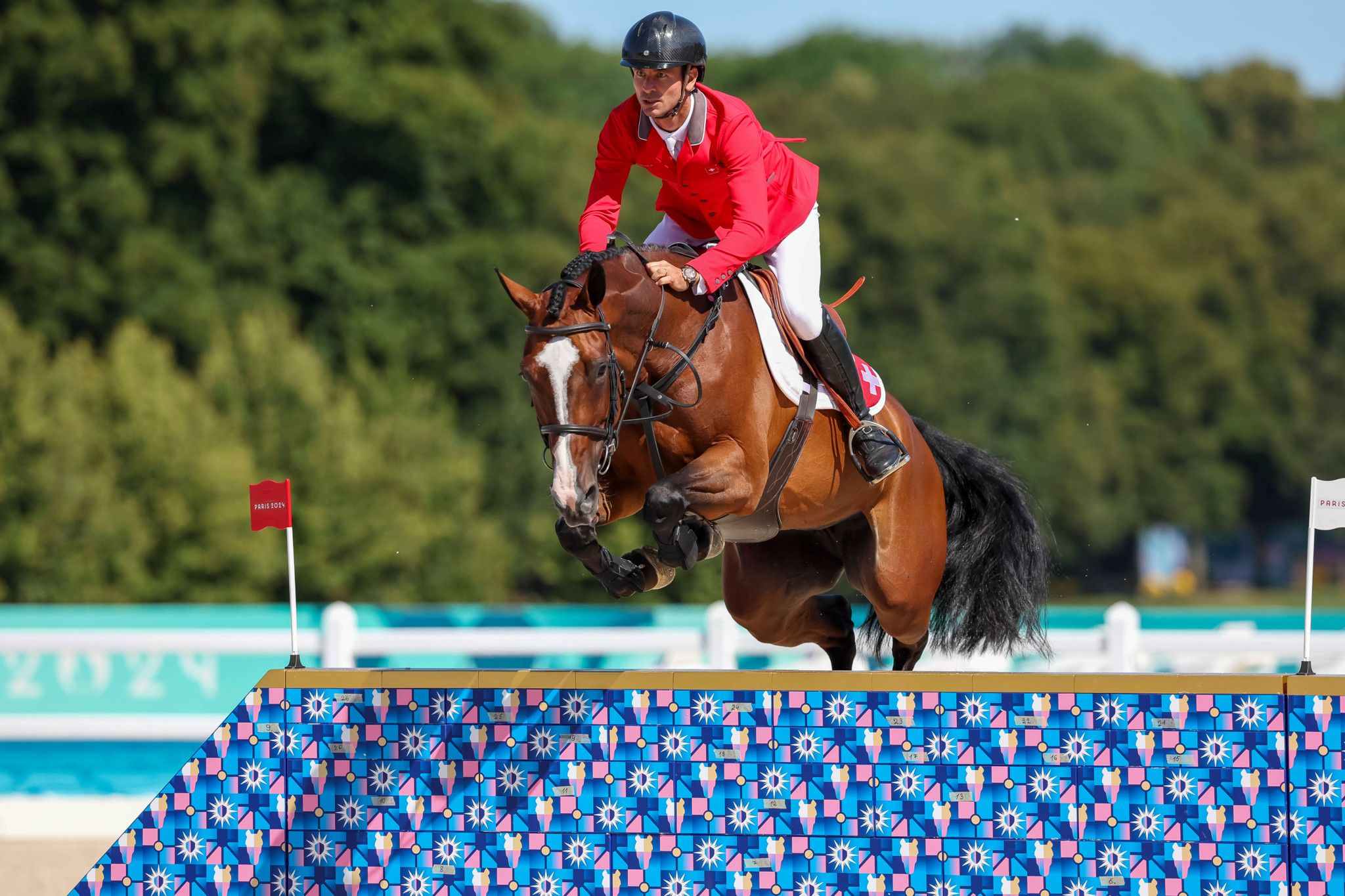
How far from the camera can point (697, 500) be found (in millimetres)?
3891

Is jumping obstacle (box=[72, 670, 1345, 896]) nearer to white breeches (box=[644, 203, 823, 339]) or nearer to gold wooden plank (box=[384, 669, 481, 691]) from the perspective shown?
gold wooden plank (box=[384, 669, 481, 691])

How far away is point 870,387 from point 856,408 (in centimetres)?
21

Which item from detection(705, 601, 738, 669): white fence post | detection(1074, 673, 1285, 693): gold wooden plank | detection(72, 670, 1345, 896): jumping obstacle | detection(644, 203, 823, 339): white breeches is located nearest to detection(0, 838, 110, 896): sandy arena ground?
detection(72, 670, 1345, 896): jumping obstacle

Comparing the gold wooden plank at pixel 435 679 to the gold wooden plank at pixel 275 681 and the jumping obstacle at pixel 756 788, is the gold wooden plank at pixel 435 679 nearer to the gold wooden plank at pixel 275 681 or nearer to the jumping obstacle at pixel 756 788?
the jumping obstacle at pixel 756 788

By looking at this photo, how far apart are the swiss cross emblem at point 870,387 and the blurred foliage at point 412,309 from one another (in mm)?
10419

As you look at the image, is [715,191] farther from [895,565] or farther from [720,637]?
[720,637]

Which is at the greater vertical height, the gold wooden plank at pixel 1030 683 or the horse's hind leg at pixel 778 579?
the horse's hind leg at pixel 778 579

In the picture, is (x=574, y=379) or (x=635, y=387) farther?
(x=635, y=387)

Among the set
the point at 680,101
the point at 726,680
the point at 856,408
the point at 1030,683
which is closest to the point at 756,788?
the point at 726,680

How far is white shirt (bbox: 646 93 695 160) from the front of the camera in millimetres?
4129

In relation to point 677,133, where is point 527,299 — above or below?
below

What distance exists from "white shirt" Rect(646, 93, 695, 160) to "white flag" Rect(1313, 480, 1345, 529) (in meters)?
1.90

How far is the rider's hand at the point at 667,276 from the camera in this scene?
4031mm

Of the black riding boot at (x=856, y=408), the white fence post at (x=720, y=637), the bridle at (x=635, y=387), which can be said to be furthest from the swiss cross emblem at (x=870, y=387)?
the white fence post at (x=720, y=637)
